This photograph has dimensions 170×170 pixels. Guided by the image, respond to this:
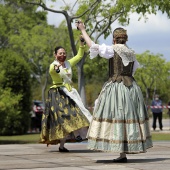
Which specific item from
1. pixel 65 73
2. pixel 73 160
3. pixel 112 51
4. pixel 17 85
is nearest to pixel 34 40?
pixel 17 85

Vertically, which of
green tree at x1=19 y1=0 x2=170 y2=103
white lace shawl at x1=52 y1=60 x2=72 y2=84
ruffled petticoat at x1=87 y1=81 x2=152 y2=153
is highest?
green tree at x1=19 y1=0 x2=170 y2=103

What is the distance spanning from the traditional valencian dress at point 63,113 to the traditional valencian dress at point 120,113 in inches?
76.2

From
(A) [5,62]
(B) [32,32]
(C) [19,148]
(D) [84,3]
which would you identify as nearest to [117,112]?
(C) [19,148]

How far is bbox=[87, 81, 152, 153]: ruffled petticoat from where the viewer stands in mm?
9055

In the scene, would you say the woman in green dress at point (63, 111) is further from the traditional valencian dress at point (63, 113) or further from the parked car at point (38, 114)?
the parked car at point (38, 114)

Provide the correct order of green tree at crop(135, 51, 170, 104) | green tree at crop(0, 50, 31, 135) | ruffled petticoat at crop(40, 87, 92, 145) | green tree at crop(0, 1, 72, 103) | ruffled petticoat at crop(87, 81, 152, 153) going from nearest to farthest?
ruffled petticoat at crop(87, 81, 152, 153) → ruffled petticoat at crop(40, 87, 92, 145) → green tree at crop(0, 50, 31, 135) → green tree at crop(0, 1, 72, 103) → green tree at crop(135, 51, 170, 104)

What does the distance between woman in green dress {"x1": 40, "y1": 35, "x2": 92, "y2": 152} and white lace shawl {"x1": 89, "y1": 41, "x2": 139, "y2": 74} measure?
195 centimetres

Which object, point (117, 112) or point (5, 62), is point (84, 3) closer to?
point (5, 62)

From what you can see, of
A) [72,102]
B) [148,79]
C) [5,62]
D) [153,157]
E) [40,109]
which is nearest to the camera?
[153,157]

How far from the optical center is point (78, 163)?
9.21 meters

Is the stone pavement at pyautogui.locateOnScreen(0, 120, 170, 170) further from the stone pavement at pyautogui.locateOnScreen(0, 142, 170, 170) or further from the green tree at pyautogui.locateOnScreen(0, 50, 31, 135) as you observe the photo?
the green tree at pyautogui.locateOnScreen(0, 50, 31, 135)

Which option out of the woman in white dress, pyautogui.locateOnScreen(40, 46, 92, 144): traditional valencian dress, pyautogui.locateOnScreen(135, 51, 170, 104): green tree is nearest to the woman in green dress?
pyautogui.locateOnScreen(40, 46, 92, 144): traditional valencian dress

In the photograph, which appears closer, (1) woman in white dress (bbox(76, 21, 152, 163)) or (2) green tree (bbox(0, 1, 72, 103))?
(1) woman in white dress (bbox(76, 21, 152, 163))

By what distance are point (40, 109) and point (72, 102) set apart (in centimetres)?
1768
